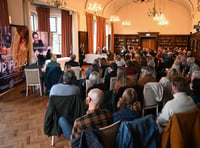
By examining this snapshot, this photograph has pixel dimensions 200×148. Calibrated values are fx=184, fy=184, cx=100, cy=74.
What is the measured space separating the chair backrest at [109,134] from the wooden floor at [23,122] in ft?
5.02

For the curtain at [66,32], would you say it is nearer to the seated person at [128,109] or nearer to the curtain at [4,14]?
the curtain at [4,14]

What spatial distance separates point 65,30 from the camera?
12352mm

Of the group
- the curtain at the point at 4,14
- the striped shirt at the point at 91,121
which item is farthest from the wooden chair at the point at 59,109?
the curtain at the point at 4,14

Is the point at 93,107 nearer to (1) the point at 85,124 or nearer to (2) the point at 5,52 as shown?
(1) the point at 85,124

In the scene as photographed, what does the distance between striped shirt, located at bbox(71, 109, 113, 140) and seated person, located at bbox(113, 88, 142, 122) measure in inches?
5.7

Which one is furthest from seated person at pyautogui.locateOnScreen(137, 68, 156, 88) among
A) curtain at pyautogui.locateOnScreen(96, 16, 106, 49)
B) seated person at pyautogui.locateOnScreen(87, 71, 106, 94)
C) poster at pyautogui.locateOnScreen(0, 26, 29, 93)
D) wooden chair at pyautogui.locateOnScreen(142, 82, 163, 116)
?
curtain at pyautogui.locateOnScreen(96, 16, 106, 49)

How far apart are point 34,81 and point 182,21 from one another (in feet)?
54.2

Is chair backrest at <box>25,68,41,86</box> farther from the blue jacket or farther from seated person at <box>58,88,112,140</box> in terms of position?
the blue jacket

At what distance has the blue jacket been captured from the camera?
6.00 ft

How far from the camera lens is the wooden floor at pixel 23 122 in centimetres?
329

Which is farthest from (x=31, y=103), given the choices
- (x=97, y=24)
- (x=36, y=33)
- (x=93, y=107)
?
(x=97, y=24)

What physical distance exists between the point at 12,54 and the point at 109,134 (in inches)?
234

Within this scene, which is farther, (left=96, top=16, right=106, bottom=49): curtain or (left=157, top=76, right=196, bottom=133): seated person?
(left=96, top=16, right=106, bottom=49): curtain

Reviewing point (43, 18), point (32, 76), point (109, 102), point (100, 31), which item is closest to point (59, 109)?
point (109, 102)
